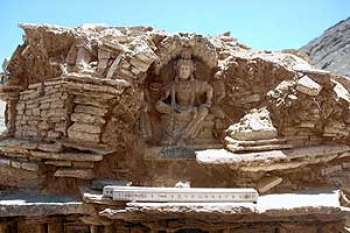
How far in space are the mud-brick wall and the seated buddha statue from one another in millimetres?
2162

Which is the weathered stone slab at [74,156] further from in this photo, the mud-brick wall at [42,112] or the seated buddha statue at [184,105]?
the seated buddha statue at [184,105]

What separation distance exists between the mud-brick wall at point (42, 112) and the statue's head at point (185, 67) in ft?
8.51

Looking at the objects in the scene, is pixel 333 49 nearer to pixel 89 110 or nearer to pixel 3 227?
pixel 89 110

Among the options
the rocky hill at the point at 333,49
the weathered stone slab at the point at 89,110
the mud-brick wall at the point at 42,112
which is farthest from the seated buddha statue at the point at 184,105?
the rocky hill at the point at 333,49

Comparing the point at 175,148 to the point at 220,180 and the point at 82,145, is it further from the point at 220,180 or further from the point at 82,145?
the point at 82,145

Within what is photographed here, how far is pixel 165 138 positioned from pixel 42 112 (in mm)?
2626

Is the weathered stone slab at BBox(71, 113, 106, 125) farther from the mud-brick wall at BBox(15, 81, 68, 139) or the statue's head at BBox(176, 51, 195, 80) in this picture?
the statue's head at BBox(176, 51, 195, 80)

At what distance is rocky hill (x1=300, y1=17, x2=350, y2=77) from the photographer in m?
16.8

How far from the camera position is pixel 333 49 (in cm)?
1844

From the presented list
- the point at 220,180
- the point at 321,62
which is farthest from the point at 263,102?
the point at 321,62

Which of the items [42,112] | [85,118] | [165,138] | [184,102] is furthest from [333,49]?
[42,112]

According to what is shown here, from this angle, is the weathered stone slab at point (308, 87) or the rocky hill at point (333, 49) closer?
the weathered stone slab at point (308, 87)

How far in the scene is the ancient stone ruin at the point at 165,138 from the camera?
712cm

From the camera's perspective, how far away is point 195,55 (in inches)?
364
